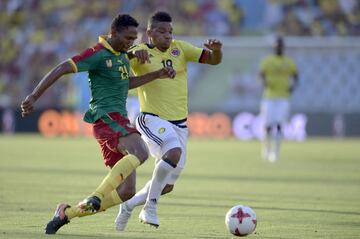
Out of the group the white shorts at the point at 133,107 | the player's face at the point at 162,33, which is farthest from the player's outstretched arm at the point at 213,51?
the white shorts at the point at 133,107

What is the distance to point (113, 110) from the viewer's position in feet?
27.4

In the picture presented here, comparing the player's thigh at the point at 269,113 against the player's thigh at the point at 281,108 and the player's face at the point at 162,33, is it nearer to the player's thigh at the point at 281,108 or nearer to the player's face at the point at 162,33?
the player's thigh at the point at 281,108

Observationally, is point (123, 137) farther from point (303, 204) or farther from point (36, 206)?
point (303, 204)

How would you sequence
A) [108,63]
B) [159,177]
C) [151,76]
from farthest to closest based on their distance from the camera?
[159,177] → [151,76] → [108,63]

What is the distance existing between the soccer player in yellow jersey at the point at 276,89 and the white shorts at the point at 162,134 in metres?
10.3

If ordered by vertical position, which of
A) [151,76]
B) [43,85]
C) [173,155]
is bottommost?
[173,155]

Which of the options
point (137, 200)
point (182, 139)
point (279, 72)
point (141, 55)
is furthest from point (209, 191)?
point (279, 72)

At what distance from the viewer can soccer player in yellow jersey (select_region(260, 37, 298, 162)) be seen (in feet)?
65.0

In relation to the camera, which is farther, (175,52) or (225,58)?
(225,58)

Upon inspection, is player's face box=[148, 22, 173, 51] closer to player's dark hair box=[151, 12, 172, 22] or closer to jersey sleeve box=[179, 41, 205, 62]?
player's dark hair box=[151, 12, 172, 22]

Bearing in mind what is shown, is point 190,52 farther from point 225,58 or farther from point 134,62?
point 225,58

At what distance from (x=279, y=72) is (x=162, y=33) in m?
10.5

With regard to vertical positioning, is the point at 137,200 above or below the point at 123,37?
below

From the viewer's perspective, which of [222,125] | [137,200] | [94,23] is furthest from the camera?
[94,23]
